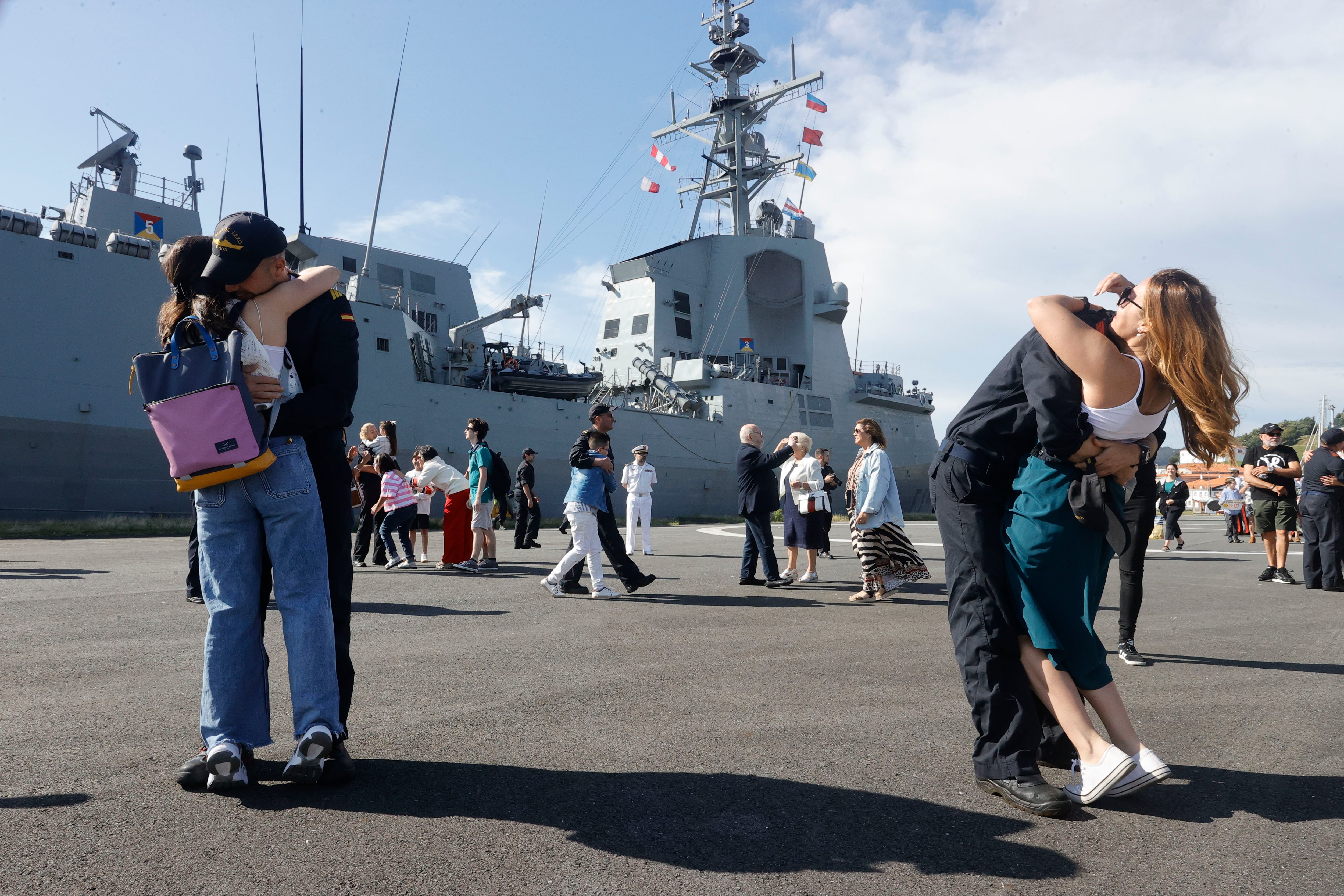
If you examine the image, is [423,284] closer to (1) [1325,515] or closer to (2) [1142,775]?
(1) [1325,515]

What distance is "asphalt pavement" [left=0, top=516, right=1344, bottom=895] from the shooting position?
183cm

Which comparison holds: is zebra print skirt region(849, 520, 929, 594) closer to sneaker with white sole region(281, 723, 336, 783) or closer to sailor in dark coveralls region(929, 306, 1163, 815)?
sailor in dark coveralls region(929, 306, 1163, 815)

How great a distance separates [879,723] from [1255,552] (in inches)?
541

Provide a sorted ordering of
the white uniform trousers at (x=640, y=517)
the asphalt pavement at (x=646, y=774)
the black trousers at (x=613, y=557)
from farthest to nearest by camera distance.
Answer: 1. the white uniform trousers at (x=640, y=517)
2. the black trousers at (x=613, y=557)
3. the asphalt pavement at (x=646, y=774)

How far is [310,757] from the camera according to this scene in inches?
90.7

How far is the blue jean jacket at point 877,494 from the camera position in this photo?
719 centimetres

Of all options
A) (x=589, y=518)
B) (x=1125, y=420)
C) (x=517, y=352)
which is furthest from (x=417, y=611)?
(x=517, y=352)

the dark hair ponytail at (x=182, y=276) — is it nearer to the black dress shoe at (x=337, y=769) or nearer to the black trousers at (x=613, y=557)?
the black dress shoe at (x=337, y=769)

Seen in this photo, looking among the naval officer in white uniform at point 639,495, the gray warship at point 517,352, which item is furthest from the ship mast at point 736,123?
the naval officer in white uniform at point 639,495

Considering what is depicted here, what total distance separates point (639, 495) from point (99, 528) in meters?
9.37

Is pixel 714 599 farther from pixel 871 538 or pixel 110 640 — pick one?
pixel 110 640

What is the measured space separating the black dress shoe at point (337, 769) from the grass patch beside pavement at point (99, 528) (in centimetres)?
1120

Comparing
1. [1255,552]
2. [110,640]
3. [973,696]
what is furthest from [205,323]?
[1255,552]

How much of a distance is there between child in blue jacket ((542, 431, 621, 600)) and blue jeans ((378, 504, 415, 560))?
2638 millimetres
